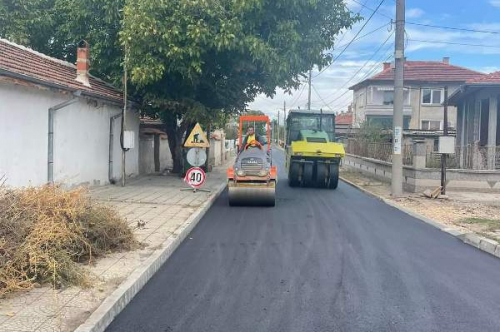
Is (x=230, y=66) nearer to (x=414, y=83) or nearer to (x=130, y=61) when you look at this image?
(x=130, y=61)

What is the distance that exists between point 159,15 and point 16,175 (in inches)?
274

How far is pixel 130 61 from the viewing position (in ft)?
55.5

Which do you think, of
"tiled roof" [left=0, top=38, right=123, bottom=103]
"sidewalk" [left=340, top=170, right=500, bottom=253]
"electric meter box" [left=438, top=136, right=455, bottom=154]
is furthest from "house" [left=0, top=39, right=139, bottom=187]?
"electric meter box" [left=438, top=136, right=455, bottom=154]

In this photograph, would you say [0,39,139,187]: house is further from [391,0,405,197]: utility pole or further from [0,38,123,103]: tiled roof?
[391,0,405,197]: utility pole

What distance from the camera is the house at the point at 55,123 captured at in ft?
37.9

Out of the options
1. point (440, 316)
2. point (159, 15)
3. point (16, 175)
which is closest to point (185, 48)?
point (159, 15)

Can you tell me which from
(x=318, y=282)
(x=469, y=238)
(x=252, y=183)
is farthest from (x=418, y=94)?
(x=318, y=282)

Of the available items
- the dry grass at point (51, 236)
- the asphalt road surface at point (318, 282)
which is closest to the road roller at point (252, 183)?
the asphalt road surface at point (318, 282)

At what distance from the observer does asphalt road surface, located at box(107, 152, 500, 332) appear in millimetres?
5387

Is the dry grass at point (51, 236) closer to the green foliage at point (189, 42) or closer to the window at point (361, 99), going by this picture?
the green foliage at point (189, 42)

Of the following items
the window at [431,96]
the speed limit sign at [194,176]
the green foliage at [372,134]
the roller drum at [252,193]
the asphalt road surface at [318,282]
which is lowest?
the asphalt road surface at [318,282]

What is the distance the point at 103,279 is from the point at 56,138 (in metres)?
8.68

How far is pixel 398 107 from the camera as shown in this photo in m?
17.2

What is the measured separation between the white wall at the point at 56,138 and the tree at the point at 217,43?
195cm
